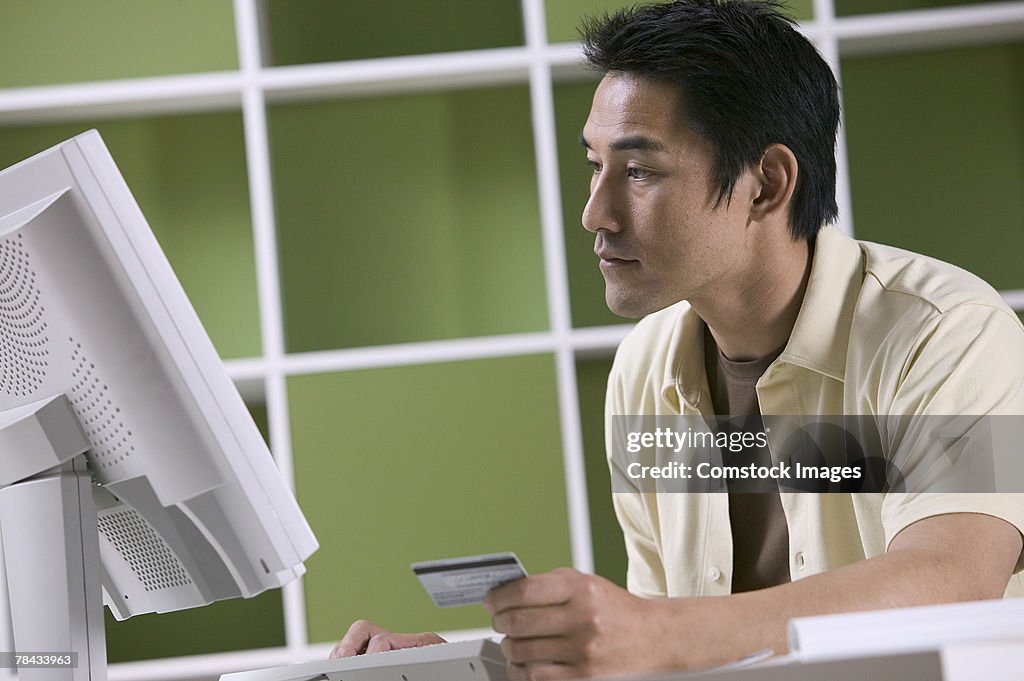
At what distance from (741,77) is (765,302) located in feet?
1.02

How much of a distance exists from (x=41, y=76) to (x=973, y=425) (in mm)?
1936

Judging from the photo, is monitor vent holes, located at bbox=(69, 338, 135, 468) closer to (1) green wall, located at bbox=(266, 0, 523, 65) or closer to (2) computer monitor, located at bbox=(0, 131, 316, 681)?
(2) computer monitor, located at bbox=(0, 131, 316, 681)

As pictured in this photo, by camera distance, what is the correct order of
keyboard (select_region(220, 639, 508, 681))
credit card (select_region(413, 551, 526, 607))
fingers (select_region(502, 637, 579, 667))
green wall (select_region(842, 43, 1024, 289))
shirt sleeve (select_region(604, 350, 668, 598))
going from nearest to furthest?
credit card (select_region(413, 551, 526, 607))
fingers (select_region(502, 637, 579, 667))
keyboard (select_region(220, 639, 508, 681))
shirt sleeve (select_region(604, 350, 668, 598))
green wall (select_region(842, 43, 1024, 289))

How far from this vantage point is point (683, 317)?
1.60 meters

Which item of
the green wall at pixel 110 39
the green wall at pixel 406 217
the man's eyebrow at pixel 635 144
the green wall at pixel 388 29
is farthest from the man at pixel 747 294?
the green wall at pixel 110 39

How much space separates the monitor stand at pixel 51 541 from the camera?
0.81 meters

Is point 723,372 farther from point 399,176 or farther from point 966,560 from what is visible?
point 399,176

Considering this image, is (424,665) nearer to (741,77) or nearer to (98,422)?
(98,422)

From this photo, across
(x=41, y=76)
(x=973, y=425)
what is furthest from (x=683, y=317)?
(x=41, y=76)

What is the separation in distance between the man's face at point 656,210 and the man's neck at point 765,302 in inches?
0.7

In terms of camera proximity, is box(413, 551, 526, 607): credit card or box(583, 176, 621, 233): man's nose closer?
box(413, 551, 526, 607): credit card

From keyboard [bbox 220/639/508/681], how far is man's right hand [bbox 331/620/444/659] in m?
0.18

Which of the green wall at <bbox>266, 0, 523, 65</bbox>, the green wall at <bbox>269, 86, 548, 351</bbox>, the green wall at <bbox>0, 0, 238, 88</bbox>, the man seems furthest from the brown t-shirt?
the green wall at <bbox>0, 0, 238, 88</bbox>

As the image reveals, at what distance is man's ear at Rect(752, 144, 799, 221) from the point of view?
149 cm
